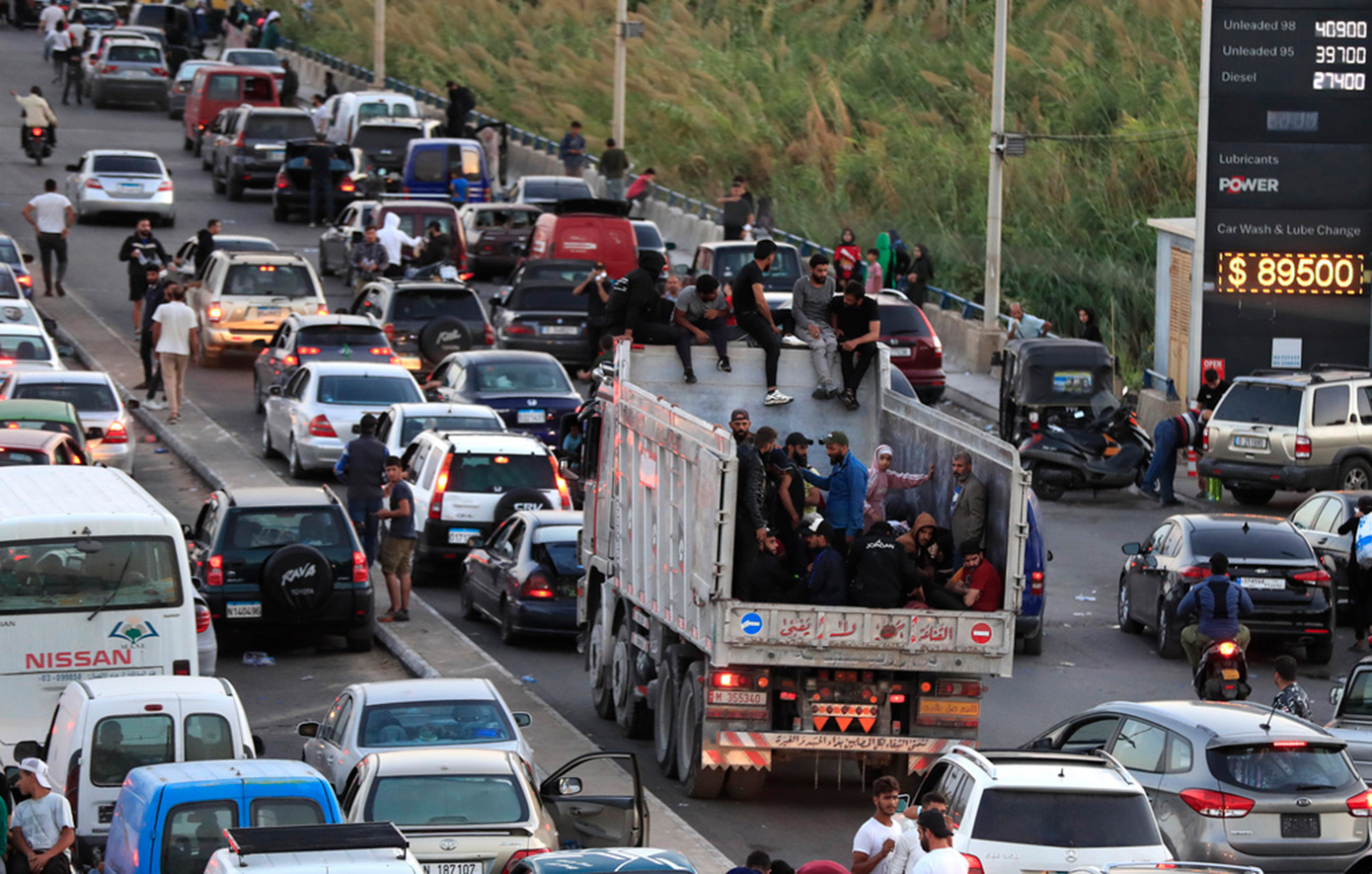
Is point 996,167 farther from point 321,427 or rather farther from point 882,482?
point 882,482

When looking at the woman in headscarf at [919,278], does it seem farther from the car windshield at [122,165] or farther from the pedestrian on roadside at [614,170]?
the car windshield at [122,165]

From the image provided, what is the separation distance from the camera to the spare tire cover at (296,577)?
71.2 feet

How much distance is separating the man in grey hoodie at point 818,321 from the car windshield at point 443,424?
26.6 feet

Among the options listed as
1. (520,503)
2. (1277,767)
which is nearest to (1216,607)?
(1277,767)

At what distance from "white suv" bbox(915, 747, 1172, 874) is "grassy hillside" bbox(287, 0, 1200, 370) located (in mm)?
31514

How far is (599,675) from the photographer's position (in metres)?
20.6

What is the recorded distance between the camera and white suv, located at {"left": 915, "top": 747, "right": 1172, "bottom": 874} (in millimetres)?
12727

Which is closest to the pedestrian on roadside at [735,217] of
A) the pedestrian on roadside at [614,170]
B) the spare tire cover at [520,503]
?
the pedestrian on roadside at [614,170]

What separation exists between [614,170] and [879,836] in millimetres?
38558

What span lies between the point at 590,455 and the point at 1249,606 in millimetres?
5988

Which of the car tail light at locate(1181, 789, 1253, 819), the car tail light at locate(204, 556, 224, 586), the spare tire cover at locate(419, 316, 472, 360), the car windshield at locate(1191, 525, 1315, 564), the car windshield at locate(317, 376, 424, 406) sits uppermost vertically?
the spare tire cover at locate(419, 316, 472, 360)

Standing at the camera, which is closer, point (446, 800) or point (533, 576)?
point (446, 800)

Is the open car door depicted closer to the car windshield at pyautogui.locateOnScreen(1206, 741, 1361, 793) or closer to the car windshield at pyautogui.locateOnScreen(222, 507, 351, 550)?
the car windshield at pyautogui.locateOnScreen(1206, 741, 1361, 793)

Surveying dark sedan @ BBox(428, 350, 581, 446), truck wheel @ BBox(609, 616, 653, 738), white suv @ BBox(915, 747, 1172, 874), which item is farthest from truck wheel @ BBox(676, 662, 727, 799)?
dark sedan @ BBox(428, 350, 581, 446)
